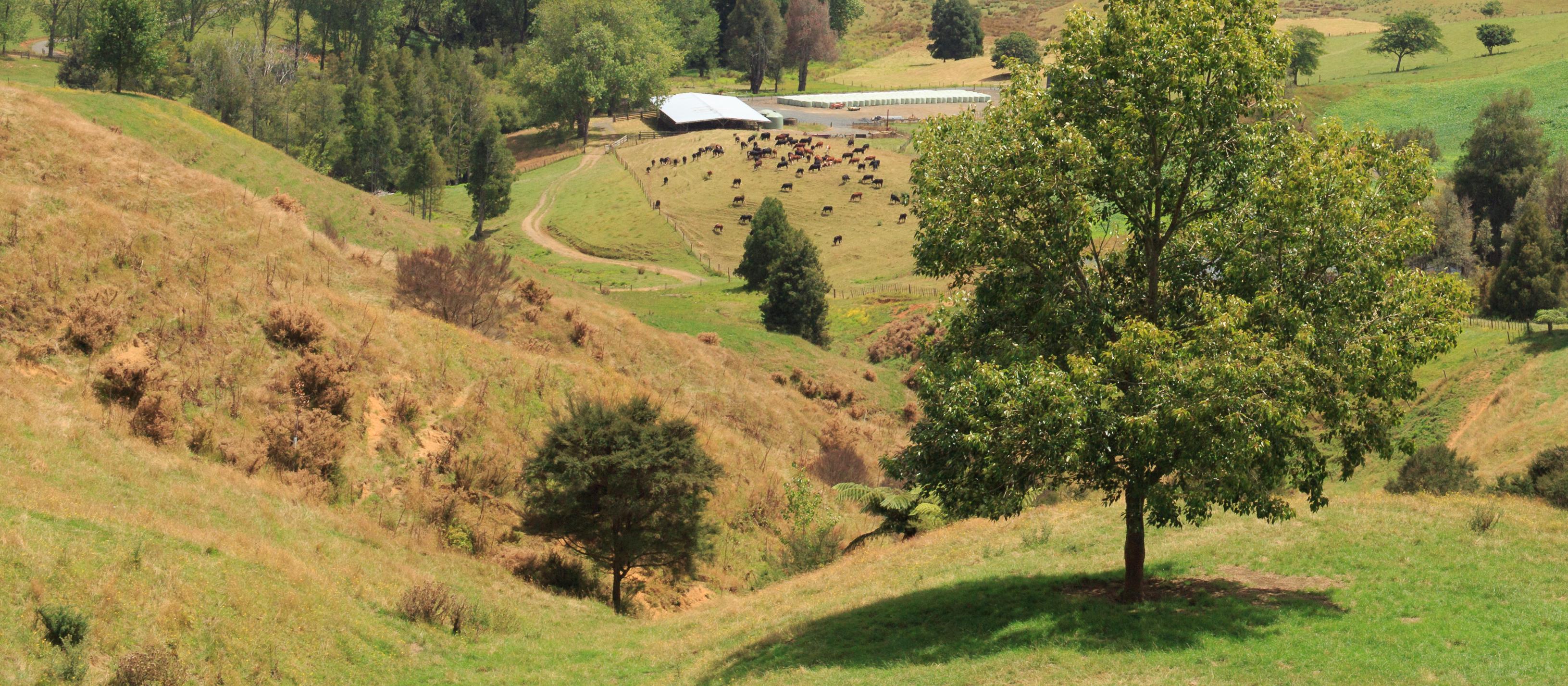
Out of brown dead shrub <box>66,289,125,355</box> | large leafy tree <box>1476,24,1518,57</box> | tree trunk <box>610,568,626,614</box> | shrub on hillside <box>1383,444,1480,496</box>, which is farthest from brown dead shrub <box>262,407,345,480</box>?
large leafy tree <box>1476,24,1518,57</box>

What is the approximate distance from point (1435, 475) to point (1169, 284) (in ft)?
72.3

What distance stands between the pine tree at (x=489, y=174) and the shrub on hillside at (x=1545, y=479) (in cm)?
9460

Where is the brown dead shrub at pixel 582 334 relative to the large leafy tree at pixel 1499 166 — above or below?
below

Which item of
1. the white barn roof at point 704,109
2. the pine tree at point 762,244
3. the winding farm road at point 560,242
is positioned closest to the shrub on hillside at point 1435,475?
the pine tree at point 762,244

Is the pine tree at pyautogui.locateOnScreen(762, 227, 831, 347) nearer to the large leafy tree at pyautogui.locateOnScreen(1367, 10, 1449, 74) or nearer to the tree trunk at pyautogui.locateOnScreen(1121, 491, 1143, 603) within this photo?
the tree trunk at pyautogui.locateOnScreen(1121, 491, 1143, 603)

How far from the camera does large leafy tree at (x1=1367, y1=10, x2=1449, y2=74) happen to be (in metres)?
172

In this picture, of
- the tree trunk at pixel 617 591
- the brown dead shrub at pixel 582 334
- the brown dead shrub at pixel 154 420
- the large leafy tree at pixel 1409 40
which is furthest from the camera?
the large leafy tree at pixel 1409 40

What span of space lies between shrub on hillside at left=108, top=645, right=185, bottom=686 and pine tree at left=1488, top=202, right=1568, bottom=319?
286 ft

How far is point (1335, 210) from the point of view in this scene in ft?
67.2

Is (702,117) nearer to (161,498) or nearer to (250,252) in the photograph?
(250,252)

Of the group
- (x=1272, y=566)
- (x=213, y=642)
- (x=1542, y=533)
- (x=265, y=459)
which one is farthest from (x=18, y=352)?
(x=1542, y=533)

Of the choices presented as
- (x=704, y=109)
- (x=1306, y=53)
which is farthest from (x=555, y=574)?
(x=1306, y=53)

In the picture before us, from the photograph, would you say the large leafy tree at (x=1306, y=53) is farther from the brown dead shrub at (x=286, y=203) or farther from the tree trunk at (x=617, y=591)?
the tree trunk at (x=617, y=591)

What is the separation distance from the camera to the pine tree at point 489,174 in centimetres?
11325
